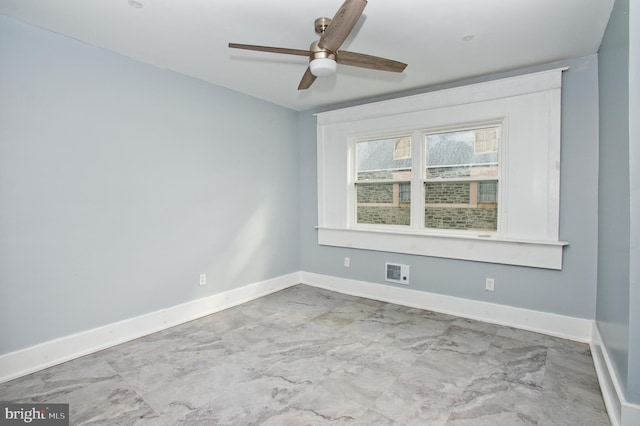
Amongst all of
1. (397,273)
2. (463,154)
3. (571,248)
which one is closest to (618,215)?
(571,248)

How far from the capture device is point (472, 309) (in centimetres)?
332

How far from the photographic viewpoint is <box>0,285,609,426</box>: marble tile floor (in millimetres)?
1882

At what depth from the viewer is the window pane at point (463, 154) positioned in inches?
129

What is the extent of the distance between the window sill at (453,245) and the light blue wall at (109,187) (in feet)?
4.02

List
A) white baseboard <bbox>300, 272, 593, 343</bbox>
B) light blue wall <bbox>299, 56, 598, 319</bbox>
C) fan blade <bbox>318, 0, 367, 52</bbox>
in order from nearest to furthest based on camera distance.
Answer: fan blade <bbox>318, 0, 367, 52</bbox> < light blue wall <bbox>299, 56, 598, 319</bbox> < white baseboard <bbox>300, 272, 593, 343</bbox>

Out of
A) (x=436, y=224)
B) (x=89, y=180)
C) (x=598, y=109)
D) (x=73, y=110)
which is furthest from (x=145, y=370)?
(x=598, y=109)

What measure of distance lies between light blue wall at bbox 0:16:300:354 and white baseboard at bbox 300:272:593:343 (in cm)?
124

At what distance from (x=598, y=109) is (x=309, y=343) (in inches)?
120

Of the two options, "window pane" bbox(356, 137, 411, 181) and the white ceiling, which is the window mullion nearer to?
"window pane" bbox(356, 137, 411, 181)

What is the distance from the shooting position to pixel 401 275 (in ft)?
12.4

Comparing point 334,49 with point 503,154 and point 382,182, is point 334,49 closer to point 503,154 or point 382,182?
point 503,154

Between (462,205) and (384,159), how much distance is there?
105cm

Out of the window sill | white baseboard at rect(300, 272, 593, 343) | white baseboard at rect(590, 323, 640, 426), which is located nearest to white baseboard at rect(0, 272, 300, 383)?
white baseboard at rect(300, 272, 593, 343)

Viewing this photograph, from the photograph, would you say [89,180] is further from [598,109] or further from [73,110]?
[598,109]
